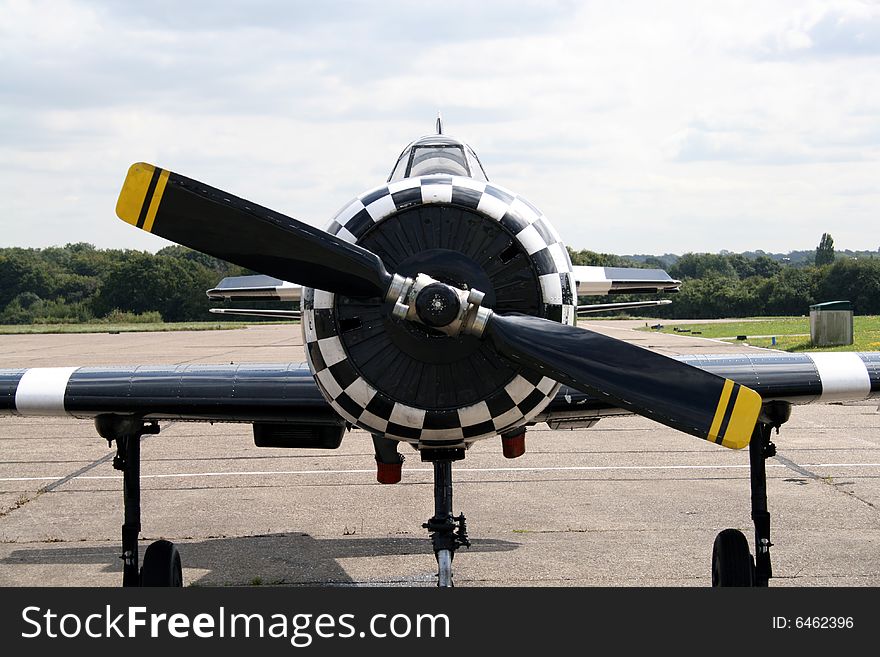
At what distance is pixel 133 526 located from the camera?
7398 mm

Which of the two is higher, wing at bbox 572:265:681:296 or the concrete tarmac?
wing at bbox 572:265:681:296

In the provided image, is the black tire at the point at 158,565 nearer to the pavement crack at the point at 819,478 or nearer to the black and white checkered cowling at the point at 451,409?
the black and white checkered cowling at the point at 451,409

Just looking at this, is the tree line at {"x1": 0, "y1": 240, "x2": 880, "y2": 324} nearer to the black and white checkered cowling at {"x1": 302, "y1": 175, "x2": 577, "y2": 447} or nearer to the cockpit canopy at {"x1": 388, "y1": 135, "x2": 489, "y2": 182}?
the cockpit canopy at {"x1": 388, "y1": 135, "x2": 489, "y2": 182}

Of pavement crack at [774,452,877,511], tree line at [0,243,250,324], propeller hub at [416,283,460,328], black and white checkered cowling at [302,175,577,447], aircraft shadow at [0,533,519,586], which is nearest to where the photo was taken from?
propeller hub at [416,283,460,328]

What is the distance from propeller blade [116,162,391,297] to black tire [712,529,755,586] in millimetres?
3731

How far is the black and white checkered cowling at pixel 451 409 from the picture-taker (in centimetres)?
537

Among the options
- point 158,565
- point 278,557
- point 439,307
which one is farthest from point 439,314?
point 278,557

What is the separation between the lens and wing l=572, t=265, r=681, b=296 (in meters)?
10.1

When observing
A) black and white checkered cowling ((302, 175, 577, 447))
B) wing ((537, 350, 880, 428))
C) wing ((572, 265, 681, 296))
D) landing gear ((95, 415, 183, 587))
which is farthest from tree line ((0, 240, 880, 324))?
black and white checkered cowling ((302, 175, 577, 447))

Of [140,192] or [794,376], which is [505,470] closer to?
[794,376]

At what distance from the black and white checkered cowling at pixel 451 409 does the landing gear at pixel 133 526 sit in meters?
2.68

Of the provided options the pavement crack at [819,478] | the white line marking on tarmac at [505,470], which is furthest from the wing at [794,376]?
the white line marking on tarmac at [505,470]
